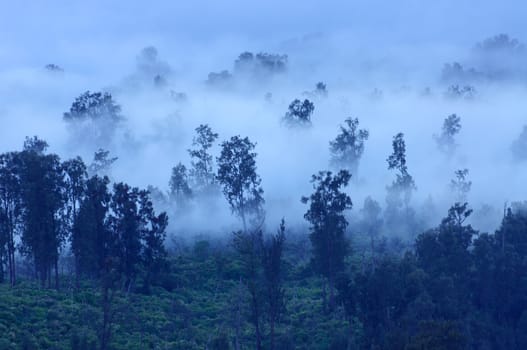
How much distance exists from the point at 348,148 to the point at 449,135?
19234mm

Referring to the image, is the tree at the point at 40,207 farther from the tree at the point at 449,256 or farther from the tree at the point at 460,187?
the tree at the point at 460,187

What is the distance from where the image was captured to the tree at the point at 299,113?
102 metres

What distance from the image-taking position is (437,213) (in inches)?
3578

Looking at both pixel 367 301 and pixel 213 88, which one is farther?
pixel 213 88

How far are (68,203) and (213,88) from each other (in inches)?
3600

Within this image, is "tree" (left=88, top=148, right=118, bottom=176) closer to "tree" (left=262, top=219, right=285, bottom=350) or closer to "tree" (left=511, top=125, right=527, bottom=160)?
"tree" (left=262, top=219, right=285, bottom=350)

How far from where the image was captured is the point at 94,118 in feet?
371

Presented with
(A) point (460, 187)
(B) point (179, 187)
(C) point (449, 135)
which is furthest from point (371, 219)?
(C) point (449, 135)

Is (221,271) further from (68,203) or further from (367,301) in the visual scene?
(367,301)

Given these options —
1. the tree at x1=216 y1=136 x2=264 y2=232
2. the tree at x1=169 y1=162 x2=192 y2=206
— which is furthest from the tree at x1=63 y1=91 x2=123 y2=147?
the tree at x1=216 y1=136 x2=264 y2=232

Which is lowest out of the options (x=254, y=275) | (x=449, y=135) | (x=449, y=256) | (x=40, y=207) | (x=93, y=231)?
(x=254, y=275)

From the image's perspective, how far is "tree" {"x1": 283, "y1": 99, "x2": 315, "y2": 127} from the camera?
335ft

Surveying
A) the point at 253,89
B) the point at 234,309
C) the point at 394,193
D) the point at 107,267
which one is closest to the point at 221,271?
the point at 234,309

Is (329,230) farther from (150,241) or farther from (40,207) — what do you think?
(40,207)
